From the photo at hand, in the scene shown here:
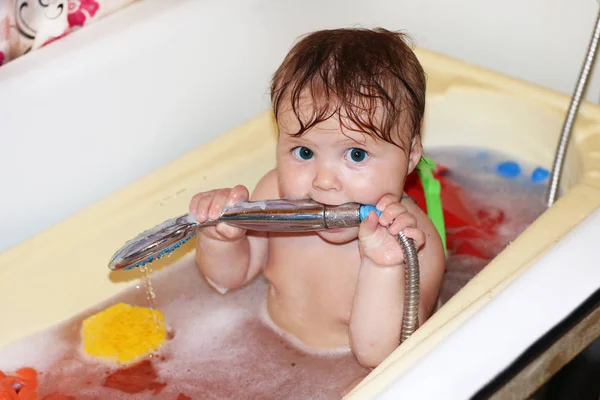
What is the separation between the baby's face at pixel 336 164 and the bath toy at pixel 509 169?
497mm

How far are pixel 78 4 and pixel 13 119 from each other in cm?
25

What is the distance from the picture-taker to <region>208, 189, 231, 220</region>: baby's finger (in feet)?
4.10

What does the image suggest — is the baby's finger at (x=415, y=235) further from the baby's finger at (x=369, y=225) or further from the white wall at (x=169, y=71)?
the white wall at (x=169, y=71)

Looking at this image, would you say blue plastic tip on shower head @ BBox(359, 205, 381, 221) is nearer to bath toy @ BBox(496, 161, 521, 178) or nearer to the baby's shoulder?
the baby's shoulder

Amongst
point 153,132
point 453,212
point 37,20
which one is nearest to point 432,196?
point 453,212

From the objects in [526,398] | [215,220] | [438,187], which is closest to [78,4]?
[215,220]

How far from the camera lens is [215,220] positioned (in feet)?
4.06

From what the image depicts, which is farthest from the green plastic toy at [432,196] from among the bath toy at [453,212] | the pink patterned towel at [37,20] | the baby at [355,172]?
the pink patterned towel at [37,20]

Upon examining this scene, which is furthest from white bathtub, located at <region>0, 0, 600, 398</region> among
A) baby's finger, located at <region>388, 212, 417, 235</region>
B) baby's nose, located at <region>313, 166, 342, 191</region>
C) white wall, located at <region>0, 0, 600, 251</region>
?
baby's nose, located at <region>313, 166, 342, 191</region>

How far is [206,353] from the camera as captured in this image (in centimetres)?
141

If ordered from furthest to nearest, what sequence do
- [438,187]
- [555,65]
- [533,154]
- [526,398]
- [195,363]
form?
[555,65], [533,154], [438,187], [195,363], [526,398]

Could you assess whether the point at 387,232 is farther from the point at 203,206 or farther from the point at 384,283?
the point at 203,206

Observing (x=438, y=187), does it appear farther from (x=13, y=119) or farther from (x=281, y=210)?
(x=13, y=119)

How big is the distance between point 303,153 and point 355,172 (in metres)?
0.08
